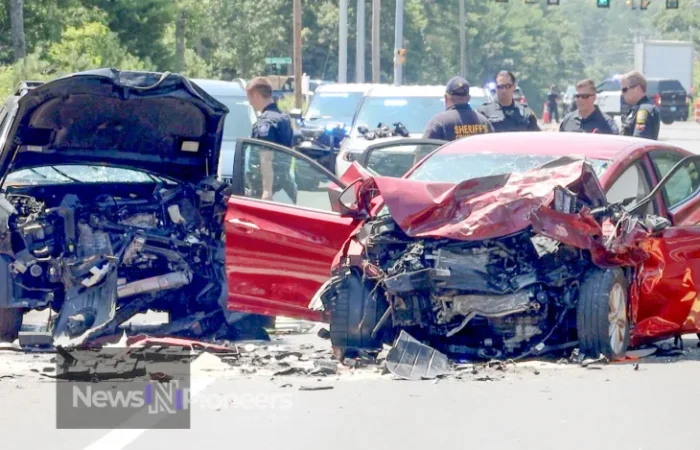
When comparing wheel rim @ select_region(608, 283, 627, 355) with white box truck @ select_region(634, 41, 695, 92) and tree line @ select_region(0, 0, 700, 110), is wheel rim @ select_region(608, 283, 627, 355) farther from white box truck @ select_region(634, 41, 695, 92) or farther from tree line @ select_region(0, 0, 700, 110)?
white box truck @ select_region(634, 41, 695, 92)

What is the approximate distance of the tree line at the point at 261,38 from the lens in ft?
104

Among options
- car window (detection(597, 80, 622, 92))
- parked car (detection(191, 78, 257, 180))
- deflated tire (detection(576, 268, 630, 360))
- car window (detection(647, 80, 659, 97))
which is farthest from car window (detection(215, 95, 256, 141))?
car window (detection(597, 80, 622, 92))

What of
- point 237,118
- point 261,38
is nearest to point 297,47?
point 237,118

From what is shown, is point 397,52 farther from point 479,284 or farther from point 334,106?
point 479,284

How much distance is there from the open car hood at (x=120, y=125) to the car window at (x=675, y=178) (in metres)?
3.14

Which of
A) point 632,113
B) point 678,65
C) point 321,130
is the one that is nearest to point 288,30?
point 678,65

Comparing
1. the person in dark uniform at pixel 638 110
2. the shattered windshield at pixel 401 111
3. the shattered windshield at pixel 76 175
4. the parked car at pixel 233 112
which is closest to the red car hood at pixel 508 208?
the shattered windshield at pixel 76 175

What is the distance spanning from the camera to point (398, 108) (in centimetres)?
1952

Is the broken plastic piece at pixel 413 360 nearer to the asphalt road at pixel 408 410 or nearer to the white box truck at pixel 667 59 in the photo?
the asphalt road at pixel 408 410

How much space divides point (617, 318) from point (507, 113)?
445cm

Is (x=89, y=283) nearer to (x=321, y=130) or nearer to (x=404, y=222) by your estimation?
(x=404, y=222)

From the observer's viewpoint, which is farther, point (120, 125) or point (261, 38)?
point (261, 38)

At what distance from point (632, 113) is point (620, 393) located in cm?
513

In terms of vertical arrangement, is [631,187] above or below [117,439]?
above
